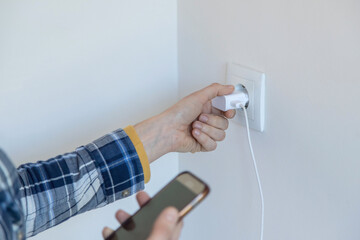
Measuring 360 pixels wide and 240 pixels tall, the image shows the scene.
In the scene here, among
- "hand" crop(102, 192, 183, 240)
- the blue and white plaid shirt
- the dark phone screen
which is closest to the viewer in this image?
"hand" crop(102, 192, 183, 240)

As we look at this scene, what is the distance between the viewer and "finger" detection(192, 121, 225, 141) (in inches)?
30.4

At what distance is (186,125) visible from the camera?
80 centimetres

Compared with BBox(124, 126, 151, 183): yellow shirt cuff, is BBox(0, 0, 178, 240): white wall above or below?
above

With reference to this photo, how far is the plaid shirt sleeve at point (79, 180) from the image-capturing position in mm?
683

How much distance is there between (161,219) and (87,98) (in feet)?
1.38

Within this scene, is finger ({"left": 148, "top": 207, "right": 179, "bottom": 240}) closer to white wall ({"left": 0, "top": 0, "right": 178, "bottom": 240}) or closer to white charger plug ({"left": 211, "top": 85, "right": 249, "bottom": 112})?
white charger plug ({"left": 211, "top": 85, "right": 249, "bottom": 112})

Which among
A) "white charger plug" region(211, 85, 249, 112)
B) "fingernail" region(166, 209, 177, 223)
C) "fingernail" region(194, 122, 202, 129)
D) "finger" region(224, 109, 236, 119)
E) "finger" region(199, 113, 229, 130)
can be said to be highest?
"white charger plug" region(211, 85, 249, 112)

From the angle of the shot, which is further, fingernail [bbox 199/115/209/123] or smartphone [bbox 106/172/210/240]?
fingernail [bbox 199/115/209/123]

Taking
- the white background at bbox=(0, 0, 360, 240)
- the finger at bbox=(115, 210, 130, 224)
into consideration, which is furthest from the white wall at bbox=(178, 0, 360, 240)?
the finger at bbox=(115, 210, 130, 224)

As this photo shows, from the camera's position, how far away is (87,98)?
82cm

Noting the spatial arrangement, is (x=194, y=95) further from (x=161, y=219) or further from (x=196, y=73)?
(x=161, y=219)

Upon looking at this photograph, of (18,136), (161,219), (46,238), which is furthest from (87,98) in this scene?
(161,219)

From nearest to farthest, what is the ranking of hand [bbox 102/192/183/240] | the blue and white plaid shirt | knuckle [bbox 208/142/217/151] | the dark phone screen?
1. hand [bbox 102/192/183/240]
2. the dark phone screen
3. the blue and white plaid shirt
4. knuckle [bbox 208/142/217/151]

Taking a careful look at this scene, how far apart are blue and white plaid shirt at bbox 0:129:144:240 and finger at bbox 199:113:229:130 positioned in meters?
0.13
